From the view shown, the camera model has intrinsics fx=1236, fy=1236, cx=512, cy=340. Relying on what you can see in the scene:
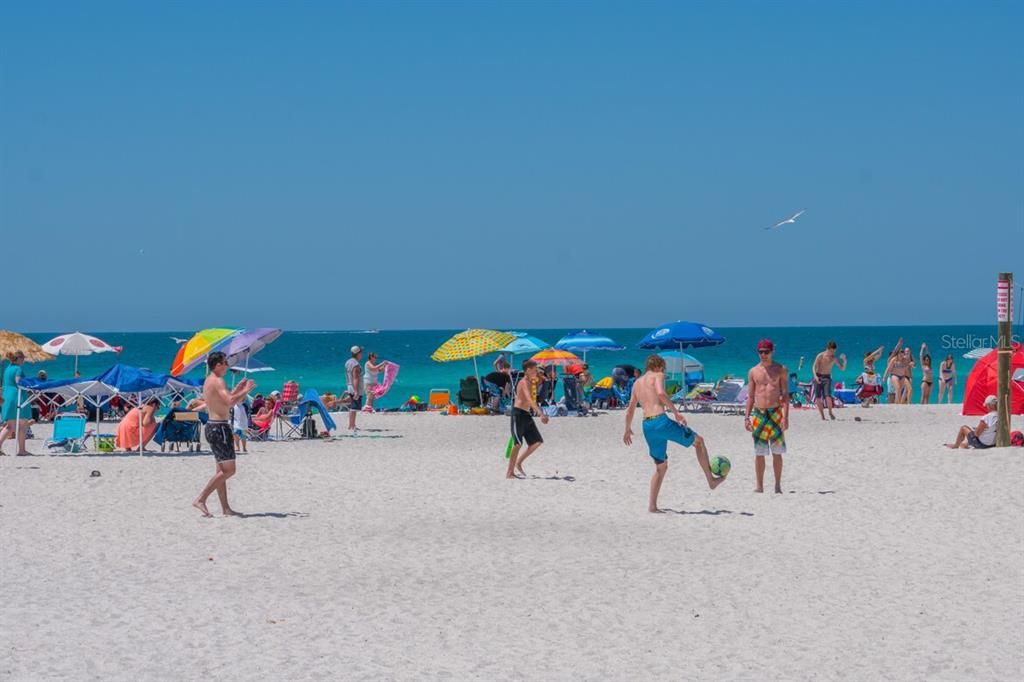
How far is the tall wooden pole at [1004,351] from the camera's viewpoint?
14.3 m

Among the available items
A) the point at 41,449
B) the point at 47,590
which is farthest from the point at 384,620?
the point at 41,449

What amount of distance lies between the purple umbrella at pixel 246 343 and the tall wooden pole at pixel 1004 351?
9.83m

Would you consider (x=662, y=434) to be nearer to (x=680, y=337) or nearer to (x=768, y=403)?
(x=768, y=403)

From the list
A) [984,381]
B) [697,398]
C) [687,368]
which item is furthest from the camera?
[687,368]

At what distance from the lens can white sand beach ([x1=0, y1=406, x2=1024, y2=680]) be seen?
604 cm

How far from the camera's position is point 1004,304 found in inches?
569

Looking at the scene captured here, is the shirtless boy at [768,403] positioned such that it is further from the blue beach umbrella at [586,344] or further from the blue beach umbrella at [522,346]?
the blue beach umbrella at [586,344]

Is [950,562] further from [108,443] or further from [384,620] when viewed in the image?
[108,443]

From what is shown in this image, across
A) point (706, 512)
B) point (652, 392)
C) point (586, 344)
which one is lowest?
point (706, 512)

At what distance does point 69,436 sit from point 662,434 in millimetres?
8900

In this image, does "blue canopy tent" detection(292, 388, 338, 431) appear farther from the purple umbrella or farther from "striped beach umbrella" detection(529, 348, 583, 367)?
"striped beach umbrella" detection(529, 348, 583, 367)

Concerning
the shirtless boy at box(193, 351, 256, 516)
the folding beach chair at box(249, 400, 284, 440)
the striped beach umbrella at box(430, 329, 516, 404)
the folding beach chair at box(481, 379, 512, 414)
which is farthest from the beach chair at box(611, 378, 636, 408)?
the shirtless boy at box(193, 351, 256, 516)

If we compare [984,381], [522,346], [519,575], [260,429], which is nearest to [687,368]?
[522,346]

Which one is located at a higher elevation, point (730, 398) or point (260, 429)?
point (730, 398)
